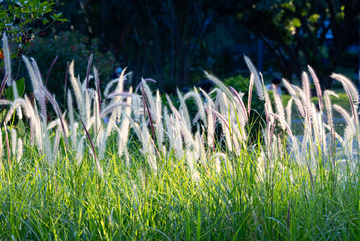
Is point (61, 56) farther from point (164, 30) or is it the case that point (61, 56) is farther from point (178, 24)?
point (164, 30)

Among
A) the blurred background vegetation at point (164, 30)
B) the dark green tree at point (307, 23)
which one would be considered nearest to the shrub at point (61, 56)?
the blurred background vegetation at point (164, 30)

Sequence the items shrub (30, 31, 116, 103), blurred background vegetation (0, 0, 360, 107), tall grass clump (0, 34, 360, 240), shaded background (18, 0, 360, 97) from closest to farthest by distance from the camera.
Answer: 1. tall grass clump (0, 34, 360, 240)
2. shrub (30, 31, 116, 103)
3. blurred background vegetation (0, 0, 360, 107)
4. shaded background (18, 0, 360, 97)

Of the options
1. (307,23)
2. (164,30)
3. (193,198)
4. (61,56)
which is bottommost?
(193,198)

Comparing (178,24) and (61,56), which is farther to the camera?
(178,24)

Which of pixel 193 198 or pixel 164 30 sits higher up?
pixel 164 30

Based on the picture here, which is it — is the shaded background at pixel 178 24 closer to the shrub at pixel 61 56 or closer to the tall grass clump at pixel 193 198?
the shrub at pixel 61 56

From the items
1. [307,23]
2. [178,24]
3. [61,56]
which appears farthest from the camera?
[307,23]

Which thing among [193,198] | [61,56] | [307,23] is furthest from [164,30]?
[193,198]

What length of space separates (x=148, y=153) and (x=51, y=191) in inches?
24.0

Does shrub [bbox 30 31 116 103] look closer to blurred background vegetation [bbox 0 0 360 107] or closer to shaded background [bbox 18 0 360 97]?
blurred background vegetation [bbox 0 0 360 107]

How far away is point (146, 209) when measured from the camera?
2.01 m

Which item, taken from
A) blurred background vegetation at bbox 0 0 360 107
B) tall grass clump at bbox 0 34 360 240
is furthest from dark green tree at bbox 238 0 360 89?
tall grass clump at bbox 0 34 360 240

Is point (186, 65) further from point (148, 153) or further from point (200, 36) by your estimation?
point (148, 153)

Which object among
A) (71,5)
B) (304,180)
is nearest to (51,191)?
(304,180)
